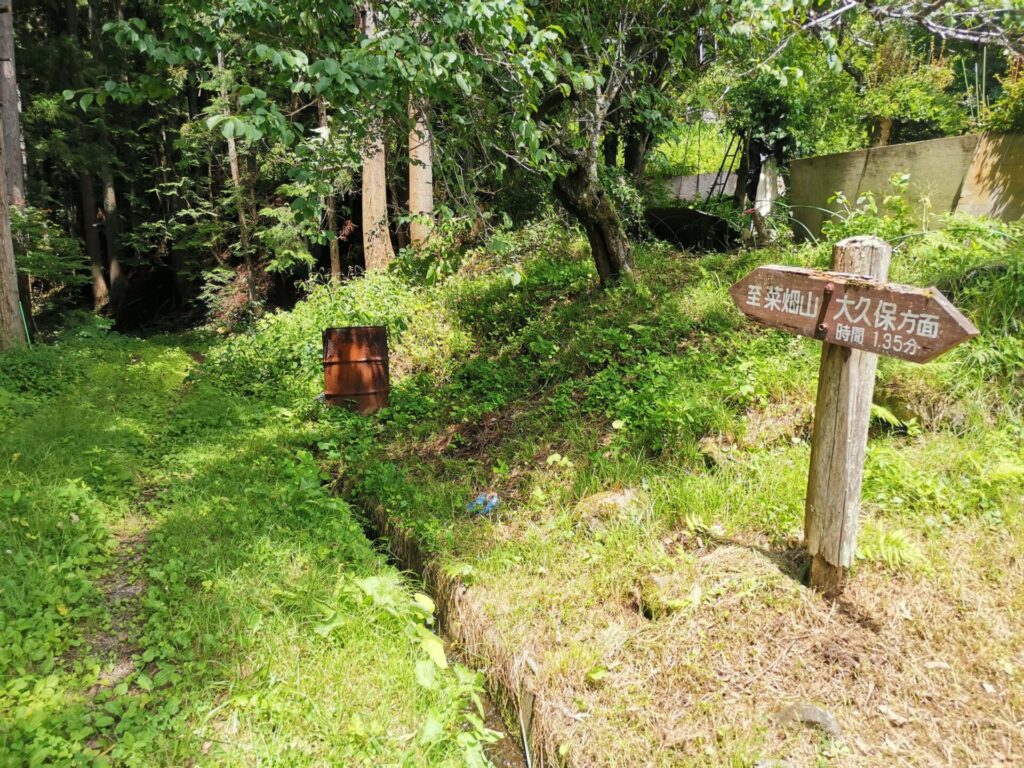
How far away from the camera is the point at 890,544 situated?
3.04 m

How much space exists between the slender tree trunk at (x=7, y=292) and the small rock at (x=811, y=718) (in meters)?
10.2

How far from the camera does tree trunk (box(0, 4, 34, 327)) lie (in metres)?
10.8

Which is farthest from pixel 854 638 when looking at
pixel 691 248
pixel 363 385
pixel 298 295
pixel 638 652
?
pixel 298 295

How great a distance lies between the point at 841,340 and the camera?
8.64 feet

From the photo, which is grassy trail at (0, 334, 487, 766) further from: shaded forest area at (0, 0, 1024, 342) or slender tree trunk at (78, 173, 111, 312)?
slender tree trunk at (78, 173, 111, 312)

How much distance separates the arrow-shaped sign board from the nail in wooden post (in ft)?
0.27

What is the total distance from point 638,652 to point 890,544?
4.40 feet

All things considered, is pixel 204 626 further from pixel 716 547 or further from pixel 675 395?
pixel 675 395

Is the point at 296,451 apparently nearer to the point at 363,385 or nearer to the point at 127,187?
the point at 363,385

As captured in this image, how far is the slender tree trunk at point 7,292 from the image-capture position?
8.52 metres

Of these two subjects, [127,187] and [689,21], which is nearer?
[689,21]

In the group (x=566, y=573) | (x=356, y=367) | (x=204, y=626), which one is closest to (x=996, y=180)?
(x=566, y=573)

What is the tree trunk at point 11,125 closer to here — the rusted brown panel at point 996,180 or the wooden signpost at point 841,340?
the wooden signpost at point 841,340

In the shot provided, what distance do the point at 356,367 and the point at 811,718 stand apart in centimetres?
497
